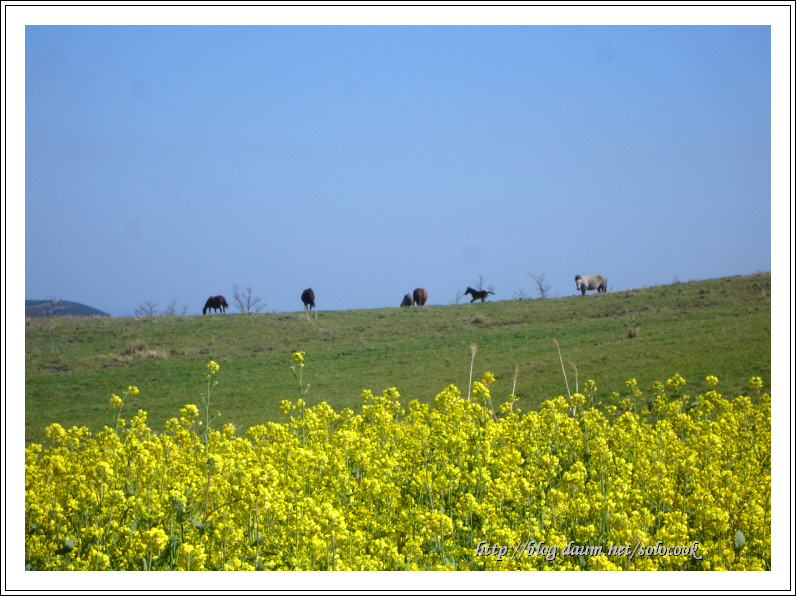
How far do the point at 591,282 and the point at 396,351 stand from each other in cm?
2734

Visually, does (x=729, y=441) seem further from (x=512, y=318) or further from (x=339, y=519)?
(x=512, y=318)

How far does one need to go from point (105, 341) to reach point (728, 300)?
1067 inches

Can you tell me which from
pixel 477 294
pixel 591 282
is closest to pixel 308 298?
pixel 477 294

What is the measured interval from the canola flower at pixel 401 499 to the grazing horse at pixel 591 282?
39519 millimetres

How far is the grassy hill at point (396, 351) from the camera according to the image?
53.6 feet

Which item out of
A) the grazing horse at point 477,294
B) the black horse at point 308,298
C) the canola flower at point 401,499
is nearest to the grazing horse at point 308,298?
the black horse at point 308,298

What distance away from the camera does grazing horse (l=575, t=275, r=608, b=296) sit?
1795 inches

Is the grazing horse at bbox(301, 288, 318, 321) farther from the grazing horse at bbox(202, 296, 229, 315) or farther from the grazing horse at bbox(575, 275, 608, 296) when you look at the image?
the grazing horse at bbox(575, 275, 608, 296)

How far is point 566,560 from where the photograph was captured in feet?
15.6

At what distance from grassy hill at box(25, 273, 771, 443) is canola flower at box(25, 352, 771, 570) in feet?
22.4

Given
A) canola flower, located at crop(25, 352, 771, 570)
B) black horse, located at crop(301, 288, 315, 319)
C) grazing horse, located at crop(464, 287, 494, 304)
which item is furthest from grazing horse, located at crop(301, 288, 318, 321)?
canola flower, located at crop(25, 352, 771, 570)

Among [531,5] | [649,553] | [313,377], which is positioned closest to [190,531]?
[649,553]

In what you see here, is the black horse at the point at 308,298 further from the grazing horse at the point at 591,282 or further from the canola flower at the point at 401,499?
the canola flower at the point at 401,499

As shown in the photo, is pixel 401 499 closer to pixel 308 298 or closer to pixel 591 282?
pixel 308 298
